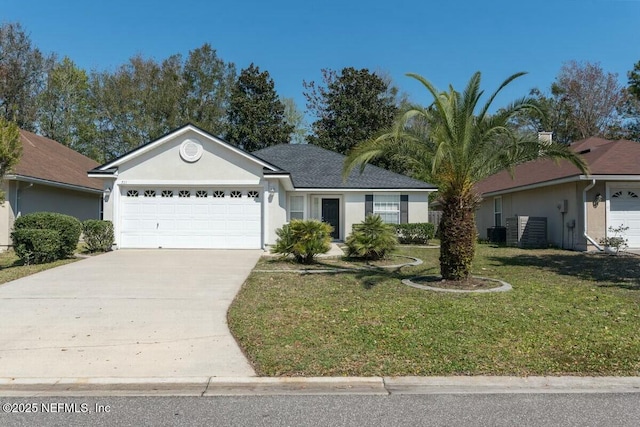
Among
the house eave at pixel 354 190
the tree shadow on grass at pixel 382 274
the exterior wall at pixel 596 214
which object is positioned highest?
the house eave at pixel 354 190

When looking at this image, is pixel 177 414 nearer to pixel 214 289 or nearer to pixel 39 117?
pixel 214 289

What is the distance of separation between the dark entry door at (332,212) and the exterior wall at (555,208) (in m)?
7.58

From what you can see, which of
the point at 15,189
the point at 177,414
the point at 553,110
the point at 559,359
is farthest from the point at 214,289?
the point at 553,110

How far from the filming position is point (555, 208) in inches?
709

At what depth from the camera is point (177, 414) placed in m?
3.85

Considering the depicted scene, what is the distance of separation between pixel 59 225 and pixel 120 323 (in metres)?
7.67

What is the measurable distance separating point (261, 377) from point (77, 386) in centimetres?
182

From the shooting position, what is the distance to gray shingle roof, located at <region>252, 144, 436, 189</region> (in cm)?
2041

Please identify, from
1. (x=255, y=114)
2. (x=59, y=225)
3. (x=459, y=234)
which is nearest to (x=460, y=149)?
(x=459, y=234)

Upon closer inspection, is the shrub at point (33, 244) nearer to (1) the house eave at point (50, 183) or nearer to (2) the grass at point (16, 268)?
(2) the grass at point (16, 268)

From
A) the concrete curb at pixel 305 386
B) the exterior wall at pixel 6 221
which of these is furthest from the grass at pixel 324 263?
the exterior wall at pixel 6 221

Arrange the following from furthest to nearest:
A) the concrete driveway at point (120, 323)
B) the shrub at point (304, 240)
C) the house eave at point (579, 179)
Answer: the house eave at point (579, 179) < the shrub at point (304, 240) < the concrete driveway at point (120, 323)

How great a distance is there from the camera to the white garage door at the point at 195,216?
16.2m

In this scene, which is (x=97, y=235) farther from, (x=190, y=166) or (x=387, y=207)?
(x=387, y=207)
